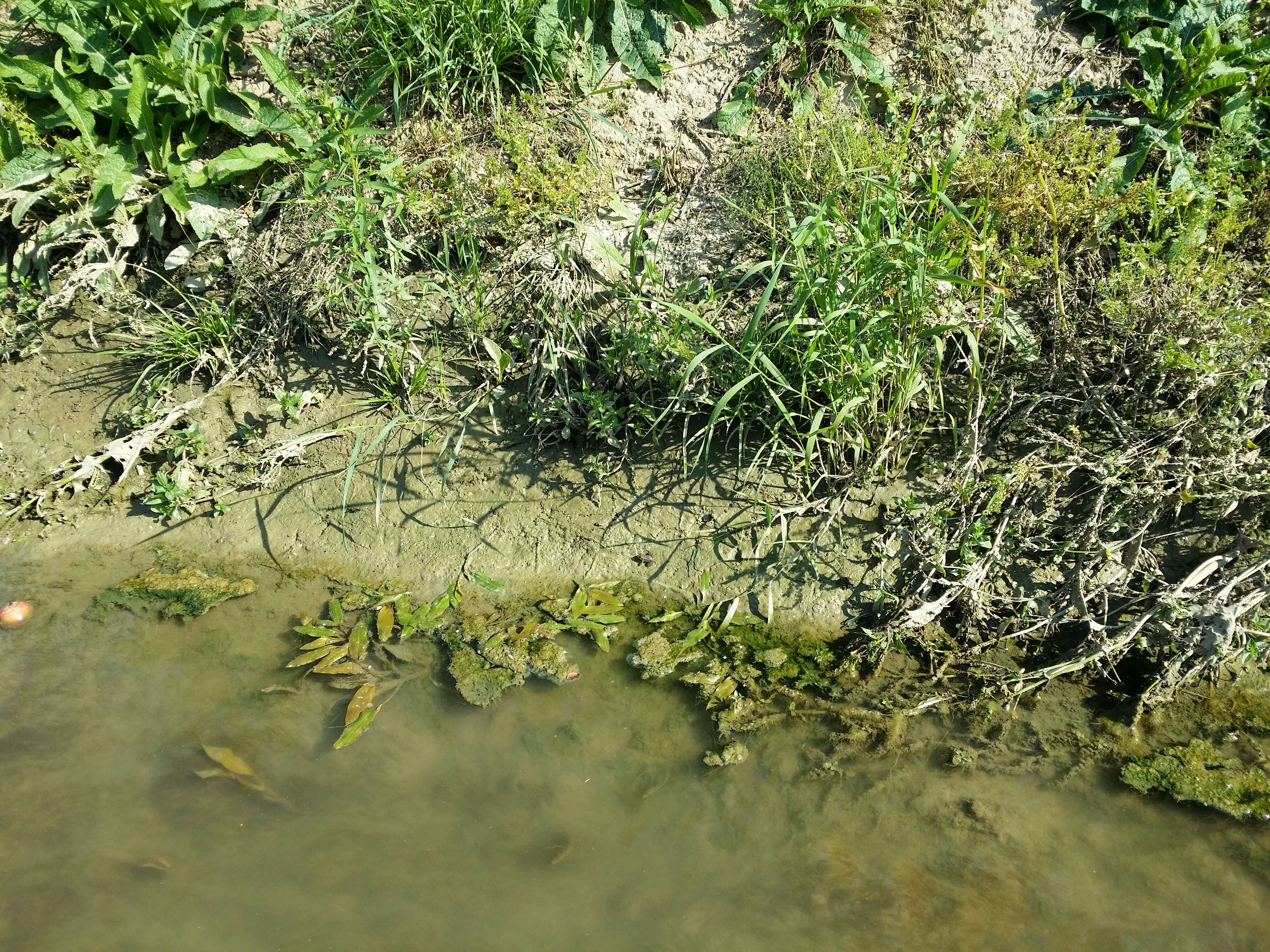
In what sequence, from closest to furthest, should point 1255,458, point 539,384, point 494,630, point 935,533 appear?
point 1255,458 → point 935,533 → point 494,630 → point 539,384

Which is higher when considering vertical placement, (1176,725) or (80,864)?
(1176,725)

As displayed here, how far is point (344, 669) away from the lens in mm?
3037

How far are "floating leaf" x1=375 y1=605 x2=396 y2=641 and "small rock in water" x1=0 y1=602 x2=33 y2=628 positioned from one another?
1325 millimetres

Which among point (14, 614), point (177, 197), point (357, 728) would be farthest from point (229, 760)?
point (177, 197)

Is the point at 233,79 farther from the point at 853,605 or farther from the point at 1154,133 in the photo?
the point at 1154,133

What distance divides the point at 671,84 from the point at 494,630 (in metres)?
2.59

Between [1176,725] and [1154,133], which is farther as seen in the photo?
[1154,133]

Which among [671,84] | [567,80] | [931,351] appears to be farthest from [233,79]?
[931,351]

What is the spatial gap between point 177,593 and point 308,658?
0.69 meters

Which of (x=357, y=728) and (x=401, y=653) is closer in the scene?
(x=357, y=728)

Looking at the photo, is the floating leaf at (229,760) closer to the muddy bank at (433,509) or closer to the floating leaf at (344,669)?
the floating leaf at (344,669)

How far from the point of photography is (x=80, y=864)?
2.54m

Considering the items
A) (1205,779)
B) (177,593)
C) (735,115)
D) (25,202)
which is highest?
(735,115)

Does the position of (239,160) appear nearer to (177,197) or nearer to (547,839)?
(177,197)
